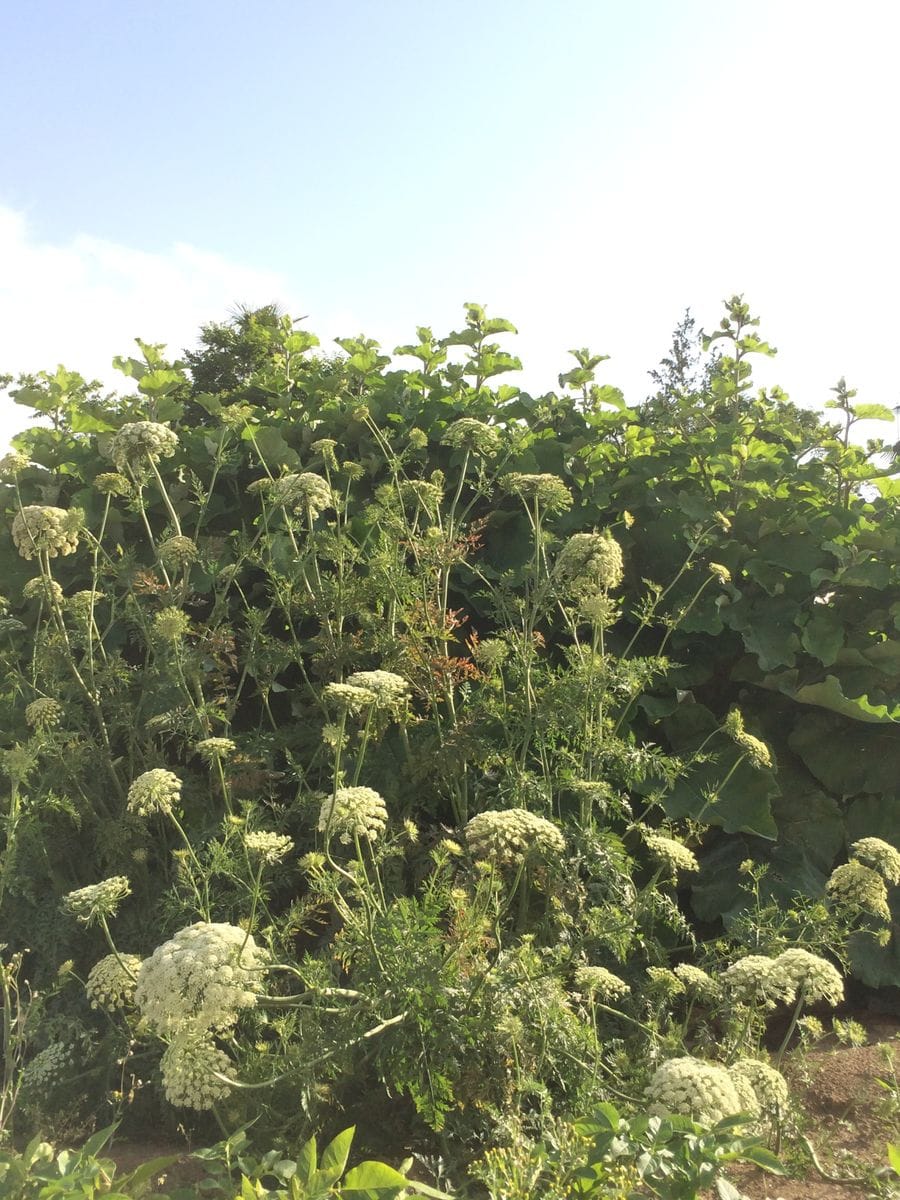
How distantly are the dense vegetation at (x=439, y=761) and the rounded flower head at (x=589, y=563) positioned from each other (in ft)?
0.04

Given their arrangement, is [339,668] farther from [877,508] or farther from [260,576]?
[877,508]

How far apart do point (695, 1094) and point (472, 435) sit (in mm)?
2393

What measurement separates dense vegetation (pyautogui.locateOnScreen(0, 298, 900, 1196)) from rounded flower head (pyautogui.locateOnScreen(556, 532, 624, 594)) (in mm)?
12

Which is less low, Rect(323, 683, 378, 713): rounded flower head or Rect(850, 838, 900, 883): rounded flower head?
Rect(850, 838, 900, 883): rounded flower head

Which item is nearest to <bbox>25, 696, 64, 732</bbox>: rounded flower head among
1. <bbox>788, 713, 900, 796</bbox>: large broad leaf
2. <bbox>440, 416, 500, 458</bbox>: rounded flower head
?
<bbox>440, 416, 500, 458</bbox>: rounded flower head

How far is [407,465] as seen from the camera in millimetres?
5090

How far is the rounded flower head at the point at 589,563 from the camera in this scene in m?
3.19

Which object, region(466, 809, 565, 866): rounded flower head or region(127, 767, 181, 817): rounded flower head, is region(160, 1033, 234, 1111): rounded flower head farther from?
region(466, 809, 565, 866): rounded flower head

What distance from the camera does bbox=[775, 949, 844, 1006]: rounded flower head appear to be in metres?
2.58

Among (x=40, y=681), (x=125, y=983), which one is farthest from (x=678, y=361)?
(x=125, y=983)

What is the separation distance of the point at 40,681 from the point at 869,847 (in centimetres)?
330


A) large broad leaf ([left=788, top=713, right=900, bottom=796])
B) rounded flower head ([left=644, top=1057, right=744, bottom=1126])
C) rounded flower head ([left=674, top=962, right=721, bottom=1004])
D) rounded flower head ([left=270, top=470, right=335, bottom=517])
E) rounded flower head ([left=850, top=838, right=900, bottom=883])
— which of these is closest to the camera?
rounded flower head ([left=644, top=1057, right=744, bottom=1126])

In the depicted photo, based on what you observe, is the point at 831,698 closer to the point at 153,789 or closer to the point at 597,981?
the point at 597,981

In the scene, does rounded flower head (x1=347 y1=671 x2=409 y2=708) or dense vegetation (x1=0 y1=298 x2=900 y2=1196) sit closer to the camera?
dense vegetation (x1=0 y1=298 x2=900 y2=1196)
